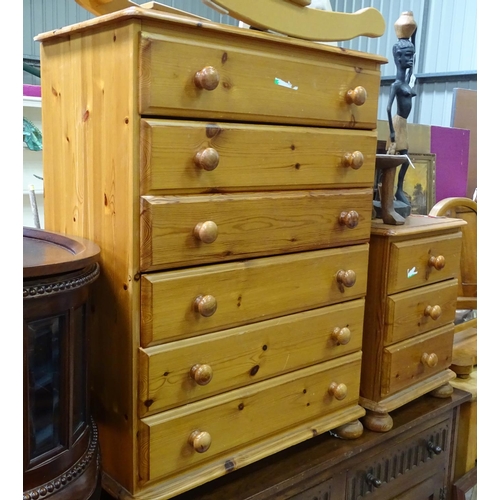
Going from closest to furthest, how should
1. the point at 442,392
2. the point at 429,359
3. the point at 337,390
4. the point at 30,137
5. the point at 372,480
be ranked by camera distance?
the point at 337,390, the point at 372,480, the point at 429,359, the point at 442,392, the point at 30,137

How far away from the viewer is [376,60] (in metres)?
1.27

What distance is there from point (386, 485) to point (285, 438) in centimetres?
46

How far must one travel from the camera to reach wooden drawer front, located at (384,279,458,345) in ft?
4.73

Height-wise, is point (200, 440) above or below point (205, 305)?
below

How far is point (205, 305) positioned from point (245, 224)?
18 cm

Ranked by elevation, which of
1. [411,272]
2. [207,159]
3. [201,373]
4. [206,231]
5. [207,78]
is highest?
[207,78]

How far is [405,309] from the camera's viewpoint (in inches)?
57.9

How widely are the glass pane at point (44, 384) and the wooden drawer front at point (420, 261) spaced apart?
0.86 meters

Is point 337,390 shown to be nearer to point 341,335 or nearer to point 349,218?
point 341,335

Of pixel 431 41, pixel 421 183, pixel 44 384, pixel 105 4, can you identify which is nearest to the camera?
pixel 44 384

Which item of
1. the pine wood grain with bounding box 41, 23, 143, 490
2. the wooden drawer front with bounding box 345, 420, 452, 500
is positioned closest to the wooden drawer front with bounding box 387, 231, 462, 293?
the wooden drawer front with bounding box 345, 420, 452, 500

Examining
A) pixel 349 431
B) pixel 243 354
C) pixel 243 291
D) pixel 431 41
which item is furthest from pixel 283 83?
pixel 431 41

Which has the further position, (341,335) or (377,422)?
(377,422)

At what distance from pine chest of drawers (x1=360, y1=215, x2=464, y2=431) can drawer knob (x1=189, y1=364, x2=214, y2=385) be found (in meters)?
0.57
